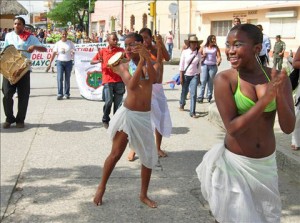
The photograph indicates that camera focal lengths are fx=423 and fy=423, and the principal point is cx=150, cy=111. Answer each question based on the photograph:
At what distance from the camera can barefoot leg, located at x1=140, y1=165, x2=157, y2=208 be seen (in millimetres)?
4004

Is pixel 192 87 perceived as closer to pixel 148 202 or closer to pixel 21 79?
pixel 21 79

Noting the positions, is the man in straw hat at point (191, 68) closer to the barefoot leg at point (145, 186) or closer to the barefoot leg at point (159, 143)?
the barefoot leg at point (159, 143)

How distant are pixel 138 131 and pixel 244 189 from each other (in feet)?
5.16

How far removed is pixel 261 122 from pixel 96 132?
4.95 m

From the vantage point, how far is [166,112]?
5.60 m

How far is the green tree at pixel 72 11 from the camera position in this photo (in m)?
68.1

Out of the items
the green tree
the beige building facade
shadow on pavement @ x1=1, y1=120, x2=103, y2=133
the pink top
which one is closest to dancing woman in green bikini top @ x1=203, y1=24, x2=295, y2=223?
shadow on pavement @ x1=1, y1=120, x2=103, y2=133

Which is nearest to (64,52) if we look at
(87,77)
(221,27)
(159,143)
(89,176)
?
(87,77)

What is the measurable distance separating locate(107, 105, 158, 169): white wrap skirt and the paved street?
0.53 meters

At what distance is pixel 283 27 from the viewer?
92.4 feet

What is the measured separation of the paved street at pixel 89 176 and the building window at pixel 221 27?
1061 inches

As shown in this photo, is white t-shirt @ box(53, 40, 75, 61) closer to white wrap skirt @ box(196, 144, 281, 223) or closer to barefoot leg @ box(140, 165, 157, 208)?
barefoot leg @ box(140, 165, 157, 208)

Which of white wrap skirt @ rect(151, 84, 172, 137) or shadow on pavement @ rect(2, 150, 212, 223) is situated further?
white wrap skirt @ rect(151, 84, 172, 137)

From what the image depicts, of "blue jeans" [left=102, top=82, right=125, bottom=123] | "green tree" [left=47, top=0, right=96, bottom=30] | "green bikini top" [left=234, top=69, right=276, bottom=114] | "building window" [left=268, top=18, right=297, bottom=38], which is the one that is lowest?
"blue jeans" [left=102, top=82, right=125, bottom=123]
